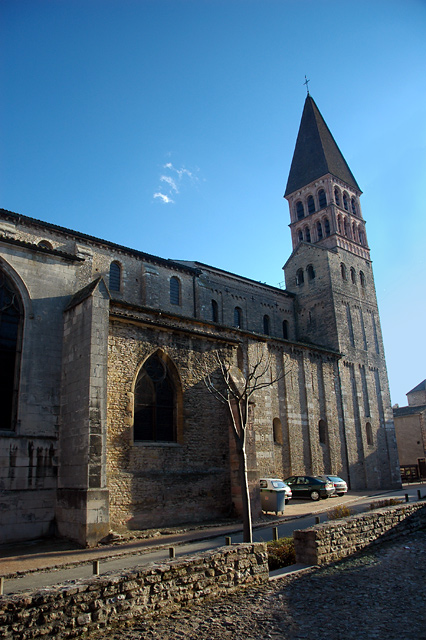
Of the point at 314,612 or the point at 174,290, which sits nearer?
the point at 314,612

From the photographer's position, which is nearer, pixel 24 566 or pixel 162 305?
pixel 24 566

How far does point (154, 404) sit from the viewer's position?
15.8 meters

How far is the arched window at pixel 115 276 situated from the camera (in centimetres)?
2650

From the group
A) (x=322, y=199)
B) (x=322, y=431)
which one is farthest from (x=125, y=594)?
(x=322, y=199)

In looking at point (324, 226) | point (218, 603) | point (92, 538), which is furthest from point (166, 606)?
point (324, 226)

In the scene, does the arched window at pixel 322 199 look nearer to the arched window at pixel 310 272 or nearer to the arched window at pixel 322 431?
the arched window at pixel 310 272

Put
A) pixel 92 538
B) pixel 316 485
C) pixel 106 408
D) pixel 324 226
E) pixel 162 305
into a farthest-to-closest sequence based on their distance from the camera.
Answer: pixel 324 226 → pixel 162 305 → pixel 316 485 → pixel 106 408 → pixel 92 538

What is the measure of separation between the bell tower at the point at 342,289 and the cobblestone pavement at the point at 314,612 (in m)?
25.5

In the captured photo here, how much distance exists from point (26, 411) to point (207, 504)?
23.1 feet

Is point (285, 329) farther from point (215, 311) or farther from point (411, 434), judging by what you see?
point (411, 434)

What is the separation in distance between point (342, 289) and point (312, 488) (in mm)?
19063

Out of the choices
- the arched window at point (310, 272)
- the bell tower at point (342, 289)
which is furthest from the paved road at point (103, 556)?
the arched window at point (310, 272)

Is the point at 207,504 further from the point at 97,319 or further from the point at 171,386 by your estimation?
the point at 97,319

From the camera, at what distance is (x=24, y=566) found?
993cm
